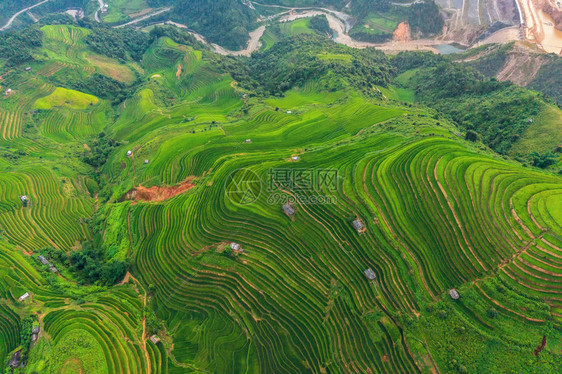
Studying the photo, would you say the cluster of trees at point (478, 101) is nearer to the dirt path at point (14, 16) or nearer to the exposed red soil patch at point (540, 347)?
the exposed red soil patch at point (540, 347)

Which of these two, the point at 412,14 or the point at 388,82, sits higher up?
the point at 412,14

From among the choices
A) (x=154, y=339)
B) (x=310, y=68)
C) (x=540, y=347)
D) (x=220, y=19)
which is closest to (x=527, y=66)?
(x=310, y=68)

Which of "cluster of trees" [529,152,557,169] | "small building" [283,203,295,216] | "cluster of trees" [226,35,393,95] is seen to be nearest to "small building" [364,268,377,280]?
"small building" [283,203,295,216]

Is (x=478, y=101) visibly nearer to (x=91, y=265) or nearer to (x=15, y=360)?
(x=91, y=265)

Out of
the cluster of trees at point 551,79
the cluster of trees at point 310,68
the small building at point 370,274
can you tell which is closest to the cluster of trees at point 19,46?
the cluster of trees at point 310,68

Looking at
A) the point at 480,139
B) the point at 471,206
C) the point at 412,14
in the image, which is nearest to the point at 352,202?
the point at 471,206

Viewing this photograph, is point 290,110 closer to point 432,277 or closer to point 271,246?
point 271,246

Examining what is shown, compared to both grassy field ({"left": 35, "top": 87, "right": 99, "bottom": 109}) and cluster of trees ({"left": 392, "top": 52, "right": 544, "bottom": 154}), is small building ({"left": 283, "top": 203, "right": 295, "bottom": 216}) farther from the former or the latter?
grassy field ({"left": 35, "top": 87, "right": 99, "bottom": 109})
